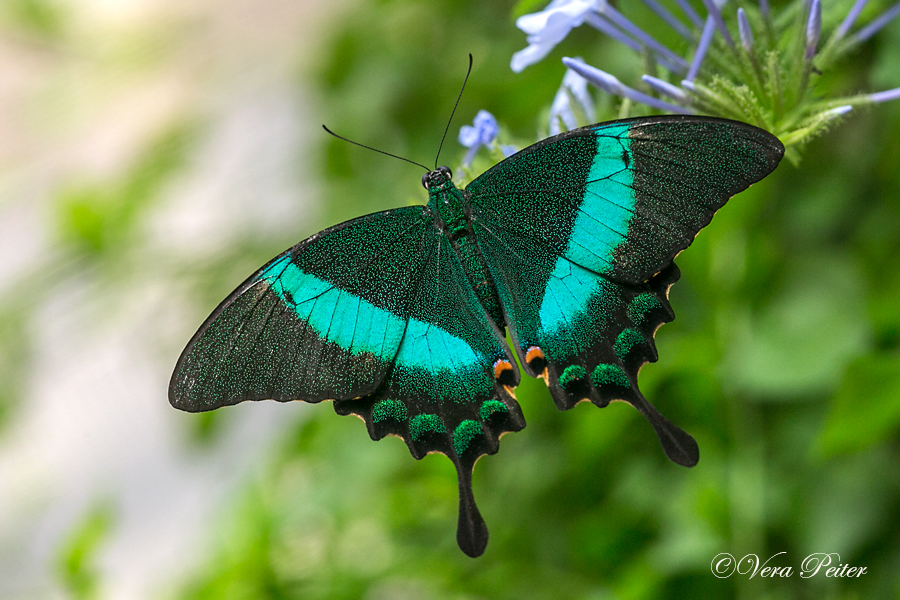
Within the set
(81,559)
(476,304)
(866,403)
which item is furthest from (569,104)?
(81,559)

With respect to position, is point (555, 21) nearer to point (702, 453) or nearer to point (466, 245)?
point (466, 245)

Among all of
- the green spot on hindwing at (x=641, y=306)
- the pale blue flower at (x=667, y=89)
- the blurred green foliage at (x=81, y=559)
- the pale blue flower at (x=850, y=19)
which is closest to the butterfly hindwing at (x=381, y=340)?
the green spot on hindwing at (x=641, y=306)

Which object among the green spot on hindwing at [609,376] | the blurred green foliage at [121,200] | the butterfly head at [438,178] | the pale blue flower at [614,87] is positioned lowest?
the green spot on hindwing at [609,376]

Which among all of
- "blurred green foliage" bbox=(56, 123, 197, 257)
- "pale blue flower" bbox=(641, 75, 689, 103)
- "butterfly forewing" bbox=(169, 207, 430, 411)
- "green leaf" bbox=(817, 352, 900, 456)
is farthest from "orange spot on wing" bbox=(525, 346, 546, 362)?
"blurred green foliage" bbox=(56, 123, 197, 257)

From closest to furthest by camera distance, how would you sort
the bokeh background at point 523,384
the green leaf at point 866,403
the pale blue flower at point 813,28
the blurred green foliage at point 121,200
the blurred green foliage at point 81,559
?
the pale blue flower at point 813,28
the green leaf at point 866,403
the bokeh background at point 523,384
the blurred green foliage at point 81,559
the blurred green foliage at point 121,200

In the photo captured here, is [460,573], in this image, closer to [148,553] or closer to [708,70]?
[708,70]

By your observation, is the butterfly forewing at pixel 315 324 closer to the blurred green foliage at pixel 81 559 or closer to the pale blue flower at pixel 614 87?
the pale blue flower at pixel 614 87
